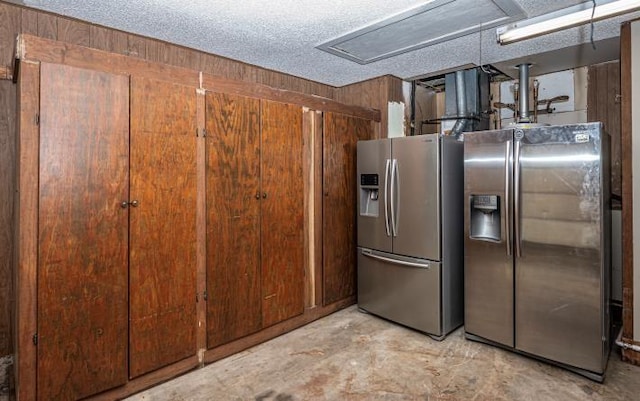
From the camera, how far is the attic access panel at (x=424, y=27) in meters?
2.42

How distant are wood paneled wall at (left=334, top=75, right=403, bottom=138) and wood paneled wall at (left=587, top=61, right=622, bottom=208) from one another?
1.91 meters

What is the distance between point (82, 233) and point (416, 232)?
2.48 meters

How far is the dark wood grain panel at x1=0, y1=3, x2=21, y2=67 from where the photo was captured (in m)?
2.42

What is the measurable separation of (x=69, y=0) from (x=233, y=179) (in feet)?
5.08

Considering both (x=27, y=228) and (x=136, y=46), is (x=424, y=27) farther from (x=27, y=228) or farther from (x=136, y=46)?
(x=27, y=228)

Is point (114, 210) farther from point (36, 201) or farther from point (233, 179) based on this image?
point (233, 179)

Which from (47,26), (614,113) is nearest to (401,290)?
(614,113)

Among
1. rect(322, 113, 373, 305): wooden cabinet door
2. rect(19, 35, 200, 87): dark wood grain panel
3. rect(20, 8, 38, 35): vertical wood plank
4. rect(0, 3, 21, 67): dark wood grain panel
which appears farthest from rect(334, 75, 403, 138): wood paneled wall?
rect(0, 3, 21, 67): dark wood grain panel

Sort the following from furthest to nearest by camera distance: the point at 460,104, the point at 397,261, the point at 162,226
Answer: the point at 460,104 → the point at 397,261 → the point at 162,226

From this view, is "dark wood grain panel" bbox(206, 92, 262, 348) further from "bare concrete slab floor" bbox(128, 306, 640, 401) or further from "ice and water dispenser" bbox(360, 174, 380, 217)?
"ice and water dispenser" bbox(360, 174, 380, 217)

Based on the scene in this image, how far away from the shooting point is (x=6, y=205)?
8.07ft

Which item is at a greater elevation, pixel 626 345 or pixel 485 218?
pixel 485 218

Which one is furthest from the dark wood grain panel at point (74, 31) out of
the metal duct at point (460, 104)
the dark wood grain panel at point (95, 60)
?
the metal duct at point (460, 104)

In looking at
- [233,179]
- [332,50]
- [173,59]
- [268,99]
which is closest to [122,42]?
[173,59]
